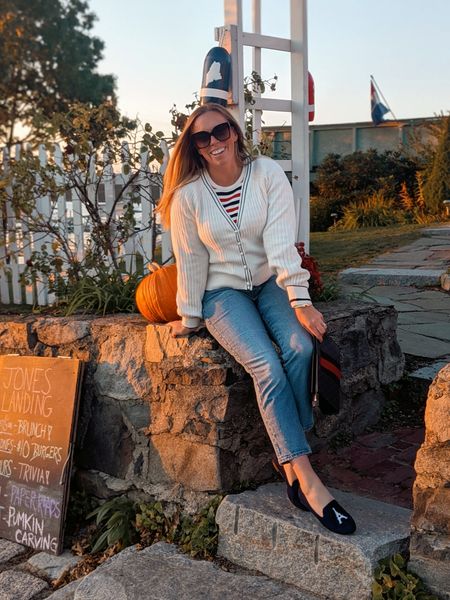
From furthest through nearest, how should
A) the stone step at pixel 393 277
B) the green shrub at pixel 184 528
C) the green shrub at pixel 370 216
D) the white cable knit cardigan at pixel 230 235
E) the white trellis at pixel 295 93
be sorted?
the green shrub at pixel 370 216, the stone step at pixel 393 277, the white trellis at pixel 295 93, the white cable knit cardigan at pixel 230 235, the green shrub at pixel 184 528

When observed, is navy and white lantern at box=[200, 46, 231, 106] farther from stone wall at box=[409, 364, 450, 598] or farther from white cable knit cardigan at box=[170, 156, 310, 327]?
stone wall at box=[409, 364, 450, 598]

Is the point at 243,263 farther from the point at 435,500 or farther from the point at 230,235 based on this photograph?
the point at 435,500

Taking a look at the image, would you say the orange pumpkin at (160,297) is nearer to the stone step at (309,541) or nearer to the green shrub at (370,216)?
the stone step at (309,541)

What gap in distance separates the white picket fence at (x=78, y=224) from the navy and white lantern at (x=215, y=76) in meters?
0.64

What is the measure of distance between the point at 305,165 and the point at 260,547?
2.40m

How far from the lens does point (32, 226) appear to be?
500 cm

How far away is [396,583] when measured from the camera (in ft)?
6.92

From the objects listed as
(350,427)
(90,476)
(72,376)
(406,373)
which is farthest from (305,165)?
(90,476)

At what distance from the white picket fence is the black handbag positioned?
2027 mm

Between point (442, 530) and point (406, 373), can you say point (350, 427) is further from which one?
point (442, 530)

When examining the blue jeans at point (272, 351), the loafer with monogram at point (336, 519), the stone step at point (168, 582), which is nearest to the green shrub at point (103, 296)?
the blue jeans at point (272, 351)

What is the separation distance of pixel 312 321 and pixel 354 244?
23.7 ft

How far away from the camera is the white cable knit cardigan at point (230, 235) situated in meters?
2.75

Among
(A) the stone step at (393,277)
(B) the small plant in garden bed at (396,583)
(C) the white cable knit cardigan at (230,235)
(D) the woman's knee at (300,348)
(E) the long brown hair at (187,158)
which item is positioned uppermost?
(E) the long brown hair at (187,158)
